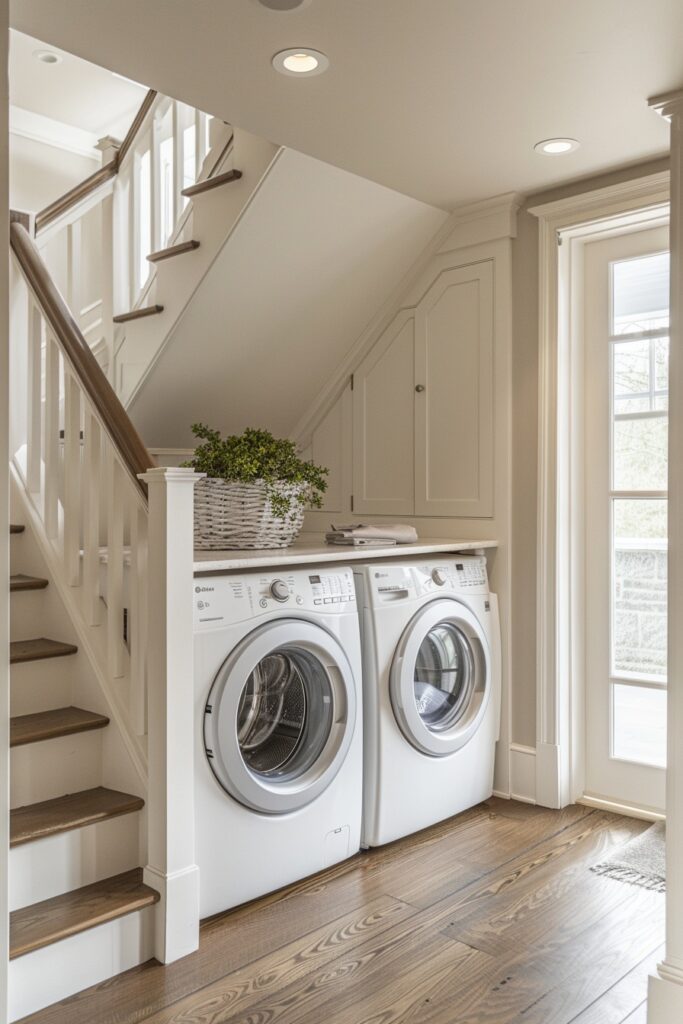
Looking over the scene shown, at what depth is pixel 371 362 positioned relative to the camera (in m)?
3.61

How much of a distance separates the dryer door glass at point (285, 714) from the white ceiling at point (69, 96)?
11.3 feet

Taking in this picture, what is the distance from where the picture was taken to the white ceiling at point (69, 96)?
433cm

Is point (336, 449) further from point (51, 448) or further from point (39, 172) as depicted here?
point (39, 172)

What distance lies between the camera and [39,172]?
4746 millimetres

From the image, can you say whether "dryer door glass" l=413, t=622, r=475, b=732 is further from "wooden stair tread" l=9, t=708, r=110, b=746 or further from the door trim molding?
"wooden stair tread" l=9, t=708, r=110, b=746

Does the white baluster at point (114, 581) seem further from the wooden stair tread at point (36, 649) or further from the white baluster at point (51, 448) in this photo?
the white baluster at point (51, 448)

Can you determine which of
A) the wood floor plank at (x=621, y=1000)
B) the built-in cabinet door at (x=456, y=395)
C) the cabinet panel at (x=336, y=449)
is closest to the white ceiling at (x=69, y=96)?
the cabinet panel at (x=336, y=449)

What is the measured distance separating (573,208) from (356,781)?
6.85ft

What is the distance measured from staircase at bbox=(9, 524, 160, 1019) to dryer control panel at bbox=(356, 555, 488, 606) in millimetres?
940

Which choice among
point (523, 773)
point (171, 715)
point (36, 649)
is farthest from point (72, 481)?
point (523, 773)

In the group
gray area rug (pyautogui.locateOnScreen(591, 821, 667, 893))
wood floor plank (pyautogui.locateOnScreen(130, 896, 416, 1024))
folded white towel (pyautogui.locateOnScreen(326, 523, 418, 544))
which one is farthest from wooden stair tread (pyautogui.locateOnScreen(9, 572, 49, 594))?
gray area rug (pyautogui.locateOnScreen(591, 821, 667, 893))

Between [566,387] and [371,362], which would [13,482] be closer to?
[371,362]

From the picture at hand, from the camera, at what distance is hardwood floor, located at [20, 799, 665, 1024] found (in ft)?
6.13

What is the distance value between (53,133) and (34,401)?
2863 millimetres
